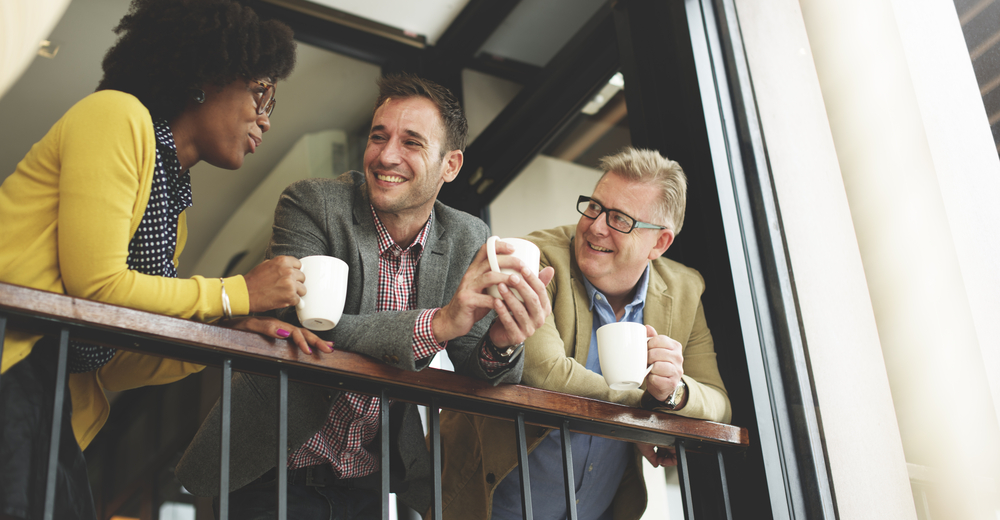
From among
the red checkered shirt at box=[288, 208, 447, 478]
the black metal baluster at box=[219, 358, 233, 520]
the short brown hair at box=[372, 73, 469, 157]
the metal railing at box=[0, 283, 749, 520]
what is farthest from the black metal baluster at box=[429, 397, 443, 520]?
the short brown hair at box=[372, 73, 469, 157]

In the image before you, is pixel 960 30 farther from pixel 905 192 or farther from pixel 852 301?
pixel 852 301

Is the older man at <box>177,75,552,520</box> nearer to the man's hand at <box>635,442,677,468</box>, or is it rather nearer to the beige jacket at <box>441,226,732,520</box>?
the beige jacket at <box>441,226,732,520</box>

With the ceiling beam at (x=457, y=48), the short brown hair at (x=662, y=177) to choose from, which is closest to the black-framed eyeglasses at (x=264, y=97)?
the short brown hair at (x=662, y=177)

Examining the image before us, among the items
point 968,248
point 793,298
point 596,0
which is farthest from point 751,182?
point 596,0

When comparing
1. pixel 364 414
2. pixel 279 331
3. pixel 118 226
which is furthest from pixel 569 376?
pixel 118 226

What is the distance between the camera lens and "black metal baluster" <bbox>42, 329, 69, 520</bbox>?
96cm

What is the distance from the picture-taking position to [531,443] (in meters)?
1.67

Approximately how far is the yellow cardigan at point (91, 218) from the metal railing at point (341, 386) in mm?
58

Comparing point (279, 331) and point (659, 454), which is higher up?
point (279, 331)

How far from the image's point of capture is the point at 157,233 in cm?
131

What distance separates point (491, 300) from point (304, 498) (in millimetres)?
696

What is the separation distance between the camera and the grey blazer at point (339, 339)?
1443 mm

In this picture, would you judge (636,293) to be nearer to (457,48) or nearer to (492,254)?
(492,254)

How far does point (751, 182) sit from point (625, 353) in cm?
88
